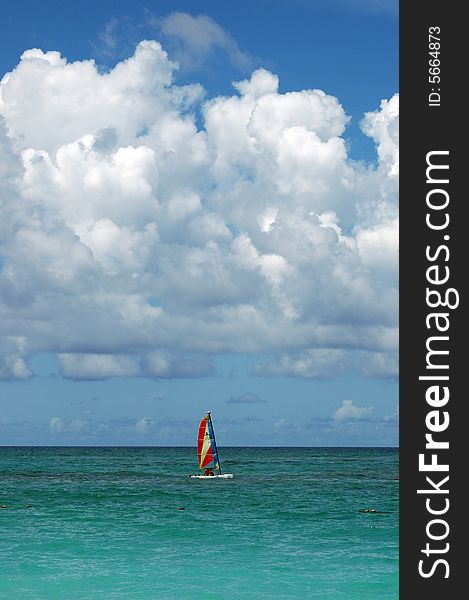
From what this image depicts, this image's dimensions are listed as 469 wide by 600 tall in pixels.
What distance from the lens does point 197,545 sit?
40.4 metres

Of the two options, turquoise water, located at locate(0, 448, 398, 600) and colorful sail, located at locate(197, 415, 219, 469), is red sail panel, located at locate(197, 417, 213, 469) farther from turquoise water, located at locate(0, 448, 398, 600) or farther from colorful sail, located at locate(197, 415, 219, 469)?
turquoise water, located at locate(0, 448, 398, 600)

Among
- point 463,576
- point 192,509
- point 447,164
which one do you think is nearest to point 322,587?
point 463,576

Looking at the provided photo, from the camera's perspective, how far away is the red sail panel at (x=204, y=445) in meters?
85.7

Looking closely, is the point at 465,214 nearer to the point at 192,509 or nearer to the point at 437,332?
the point at 437,332

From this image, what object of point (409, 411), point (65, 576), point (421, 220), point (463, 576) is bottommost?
point (65, 576)

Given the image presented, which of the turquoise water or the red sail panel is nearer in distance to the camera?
the turquoise water

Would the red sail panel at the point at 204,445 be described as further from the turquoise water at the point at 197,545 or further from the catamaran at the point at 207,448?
the turquoise water at the point at 197,545

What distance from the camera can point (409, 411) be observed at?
1114 centimetres

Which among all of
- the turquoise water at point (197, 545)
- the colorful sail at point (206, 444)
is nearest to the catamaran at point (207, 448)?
the colorful sail at point (206, 444)

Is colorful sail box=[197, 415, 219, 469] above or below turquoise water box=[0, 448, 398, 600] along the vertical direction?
above

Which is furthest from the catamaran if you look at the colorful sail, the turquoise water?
the turquoise water

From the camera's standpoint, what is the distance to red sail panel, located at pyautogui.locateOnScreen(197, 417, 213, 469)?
281ft

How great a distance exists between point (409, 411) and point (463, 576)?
2.27 meters

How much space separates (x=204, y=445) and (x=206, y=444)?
1.20ft
